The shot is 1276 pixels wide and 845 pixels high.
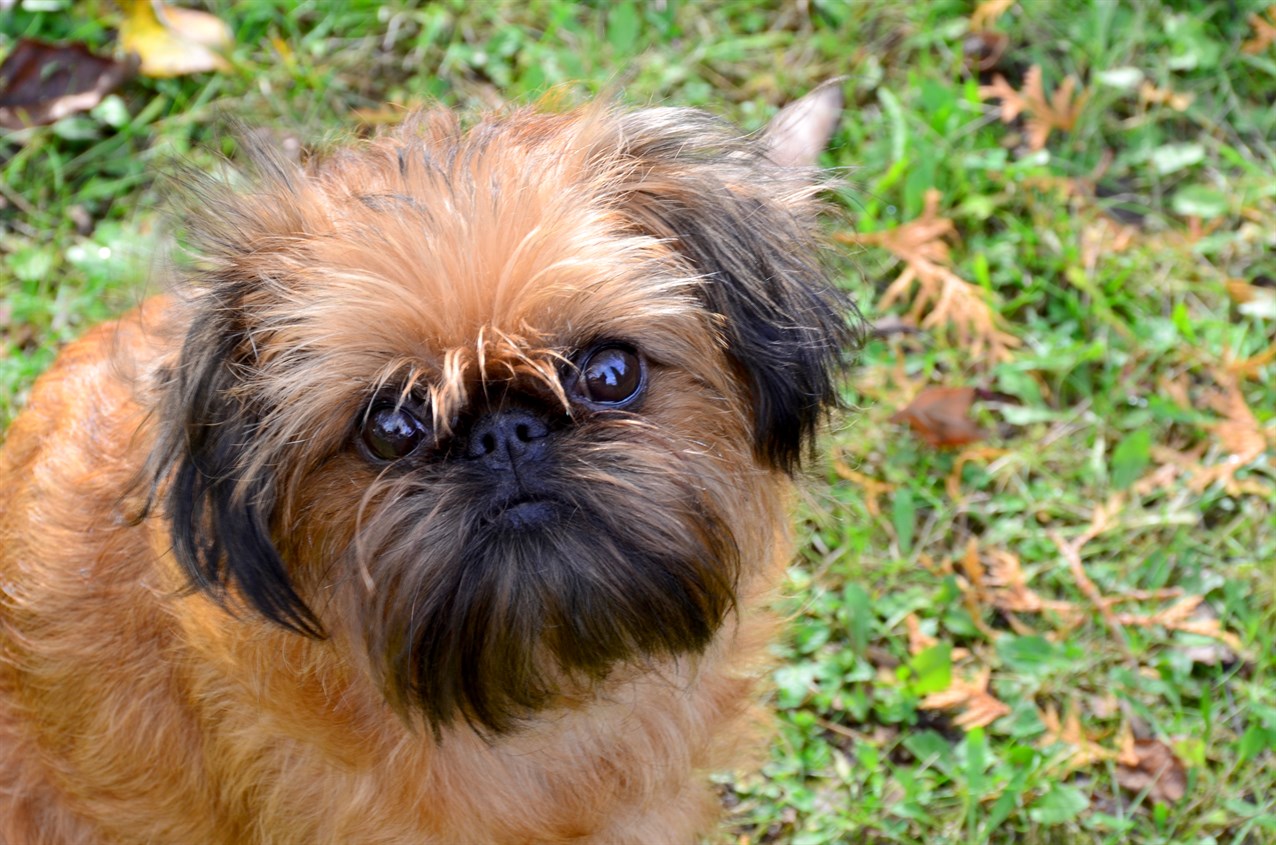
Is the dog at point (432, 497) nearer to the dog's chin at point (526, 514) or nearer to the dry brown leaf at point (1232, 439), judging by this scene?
the dog's chin at point (526, 514)

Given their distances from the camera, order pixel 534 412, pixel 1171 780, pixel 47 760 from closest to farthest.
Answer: pixel 534 412 → pixel 47 760 → pixel 1171 780

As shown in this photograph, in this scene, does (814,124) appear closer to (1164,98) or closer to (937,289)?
(937,289)

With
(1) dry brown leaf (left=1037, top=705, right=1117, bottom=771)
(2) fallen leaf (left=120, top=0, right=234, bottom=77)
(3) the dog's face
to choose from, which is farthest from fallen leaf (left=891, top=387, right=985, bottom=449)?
(2) fallen leaf (left=120, top=0, right=234, bottom=77)

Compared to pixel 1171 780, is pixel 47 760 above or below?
above

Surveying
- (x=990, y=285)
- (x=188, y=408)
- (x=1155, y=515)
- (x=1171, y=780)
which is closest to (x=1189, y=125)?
(x=990, y=285)

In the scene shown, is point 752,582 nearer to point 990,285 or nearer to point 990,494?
point 990,494

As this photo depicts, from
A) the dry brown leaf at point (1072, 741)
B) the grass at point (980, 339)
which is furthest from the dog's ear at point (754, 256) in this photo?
the dry brown leaf at point (1072, 741)

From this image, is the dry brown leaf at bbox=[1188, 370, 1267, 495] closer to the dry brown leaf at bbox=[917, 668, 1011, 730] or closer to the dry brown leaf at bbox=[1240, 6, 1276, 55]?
the dry brown leaf at bbox=[917, 668, 1011, 730]
